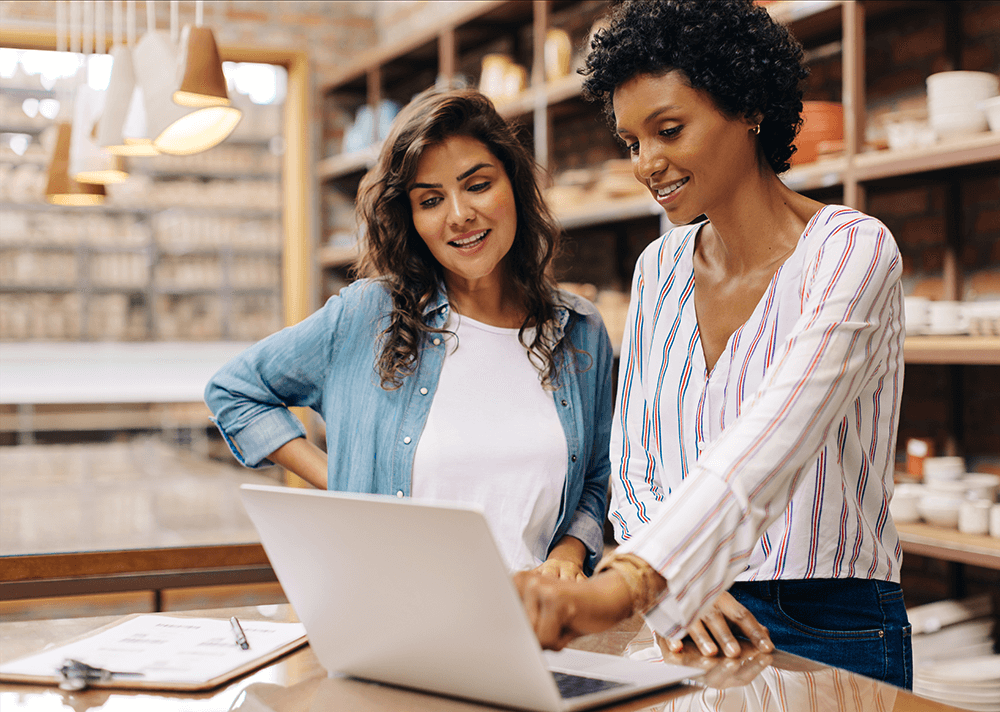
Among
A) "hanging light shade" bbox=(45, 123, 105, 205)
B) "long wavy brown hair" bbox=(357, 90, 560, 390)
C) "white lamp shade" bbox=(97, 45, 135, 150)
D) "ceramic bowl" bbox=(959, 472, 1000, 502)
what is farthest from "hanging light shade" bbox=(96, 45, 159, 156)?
"ceramic bowl" bbox=(959, 472, 1000, 502)

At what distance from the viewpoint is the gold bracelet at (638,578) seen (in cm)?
80

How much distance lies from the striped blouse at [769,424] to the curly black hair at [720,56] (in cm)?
17

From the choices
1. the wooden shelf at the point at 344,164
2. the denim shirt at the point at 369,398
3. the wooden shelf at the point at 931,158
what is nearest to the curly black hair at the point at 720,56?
the denim shirt at the point at 369,398

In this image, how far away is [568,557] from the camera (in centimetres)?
143

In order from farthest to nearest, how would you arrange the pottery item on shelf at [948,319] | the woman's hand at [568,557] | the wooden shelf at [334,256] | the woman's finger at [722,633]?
the wooden shelf at [334,256]
the pottery item on shelf at [948,319]
the woman's hand at [568,557]
the woman's finger at [722,633]

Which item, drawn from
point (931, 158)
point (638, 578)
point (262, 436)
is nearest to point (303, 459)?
point (262, 436)

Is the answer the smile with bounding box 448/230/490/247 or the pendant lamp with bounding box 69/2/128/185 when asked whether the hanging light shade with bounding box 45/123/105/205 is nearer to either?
the pendant lamp with bounding box 69/2/128/185

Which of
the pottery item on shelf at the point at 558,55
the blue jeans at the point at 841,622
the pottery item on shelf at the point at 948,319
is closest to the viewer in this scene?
the blue jeans at the point at 841,622

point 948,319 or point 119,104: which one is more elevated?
point 119,104

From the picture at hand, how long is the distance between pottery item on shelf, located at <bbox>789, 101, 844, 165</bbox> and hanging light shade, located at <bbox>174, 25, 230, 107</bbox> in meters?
1.48

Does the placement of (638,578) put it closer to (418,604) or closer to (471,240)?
(418,604)

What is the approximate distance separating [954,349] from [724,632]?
144cm

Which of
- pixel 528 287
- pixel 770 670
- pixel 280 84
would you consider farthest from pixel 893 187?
pixel 280 84

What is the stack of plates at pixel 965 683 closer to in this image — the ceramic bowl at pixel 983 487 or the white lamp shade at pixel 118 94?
the ceramic bowl at pixel 983 487
